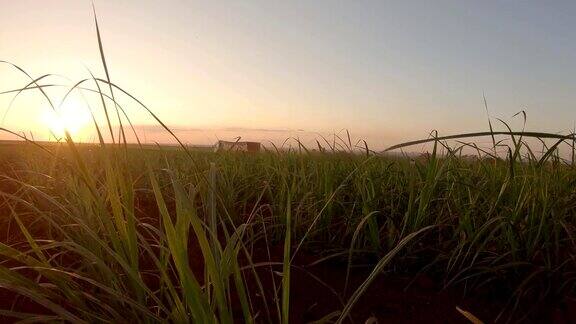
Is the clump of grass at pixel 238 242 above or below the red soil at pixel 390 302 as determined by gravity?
above

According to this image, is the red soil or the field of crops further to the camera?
the red soil

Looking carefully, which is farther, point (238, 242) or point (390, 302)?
point (390, 302)

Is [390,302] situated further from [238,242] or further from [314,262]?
[238,242]

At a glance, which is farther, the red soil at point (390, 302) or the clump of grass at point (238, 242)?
the red soil at point (390, 302)

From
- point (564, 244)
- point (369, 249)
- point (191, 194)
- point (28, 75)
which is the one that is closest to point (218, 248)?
point (191, 194)

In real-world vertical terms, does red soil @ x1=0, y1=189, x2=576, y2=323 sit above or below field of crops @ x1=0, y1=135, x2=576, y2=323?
below

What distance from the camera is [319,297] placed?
4.69 ft

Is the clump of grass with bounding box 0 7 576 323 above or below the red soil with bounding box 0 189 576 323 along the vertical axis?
above

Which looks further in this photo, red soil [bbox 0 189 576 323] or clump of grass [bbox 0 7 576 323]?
red soil [bbox 0 189 576 323]

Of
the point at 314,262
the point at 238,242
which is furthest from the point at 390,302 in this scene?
the point at 238,242

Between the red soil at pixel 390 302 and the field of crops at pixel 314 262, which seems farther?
the red soil at pixel 390 302

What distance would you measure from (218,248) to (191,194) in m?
0.13

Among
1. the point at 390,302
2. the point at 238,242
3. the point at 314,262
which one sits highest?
the point at 238,242

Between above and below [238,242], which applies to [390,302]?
below
